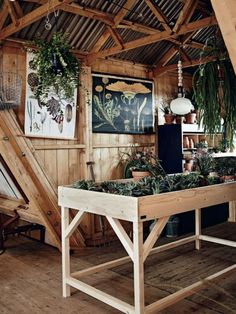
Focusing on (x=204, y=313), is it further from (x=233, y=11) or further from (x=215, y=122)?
(x=233, y=11)

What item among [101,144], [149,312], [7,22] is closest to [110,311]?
[149,312]

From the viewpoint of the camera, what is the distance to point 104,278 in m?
3.74

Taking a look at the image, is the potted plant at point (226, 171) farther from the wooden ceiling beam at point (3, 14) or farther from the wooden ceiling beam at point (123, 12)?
the wooden ceiling beam at point (3, 14)

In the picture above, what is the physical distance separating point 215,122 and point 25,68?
8.81 feet

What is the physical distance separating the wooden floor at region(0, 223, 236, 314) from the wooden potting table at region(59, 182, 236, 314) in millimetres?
141

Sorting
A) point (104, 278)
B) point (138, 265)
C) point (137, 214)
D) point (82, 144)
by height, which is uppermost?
point (82, 144)

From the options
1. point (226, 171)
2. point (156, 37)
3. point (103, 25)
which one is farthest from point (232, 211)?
point (103, 25)

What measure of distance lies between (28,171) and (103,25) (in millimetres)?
2332

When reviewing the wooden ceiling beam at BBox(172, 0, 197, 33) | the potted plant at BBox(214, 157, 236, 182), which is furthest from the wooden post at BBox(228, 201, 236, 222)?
the wooden ceiling beam at BBox(172, 0, 197, 33)

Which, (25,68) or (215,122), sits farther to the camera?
(25,68)

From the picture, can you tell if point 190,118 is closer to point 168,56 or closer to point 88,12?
point 168,56

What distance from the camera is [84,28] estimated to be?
15.9ft

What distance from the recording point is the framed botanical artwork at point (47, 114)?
4.55 m

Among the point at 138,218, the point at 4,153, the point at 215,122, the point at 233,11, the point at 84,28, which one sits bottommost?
the point at 138,218
